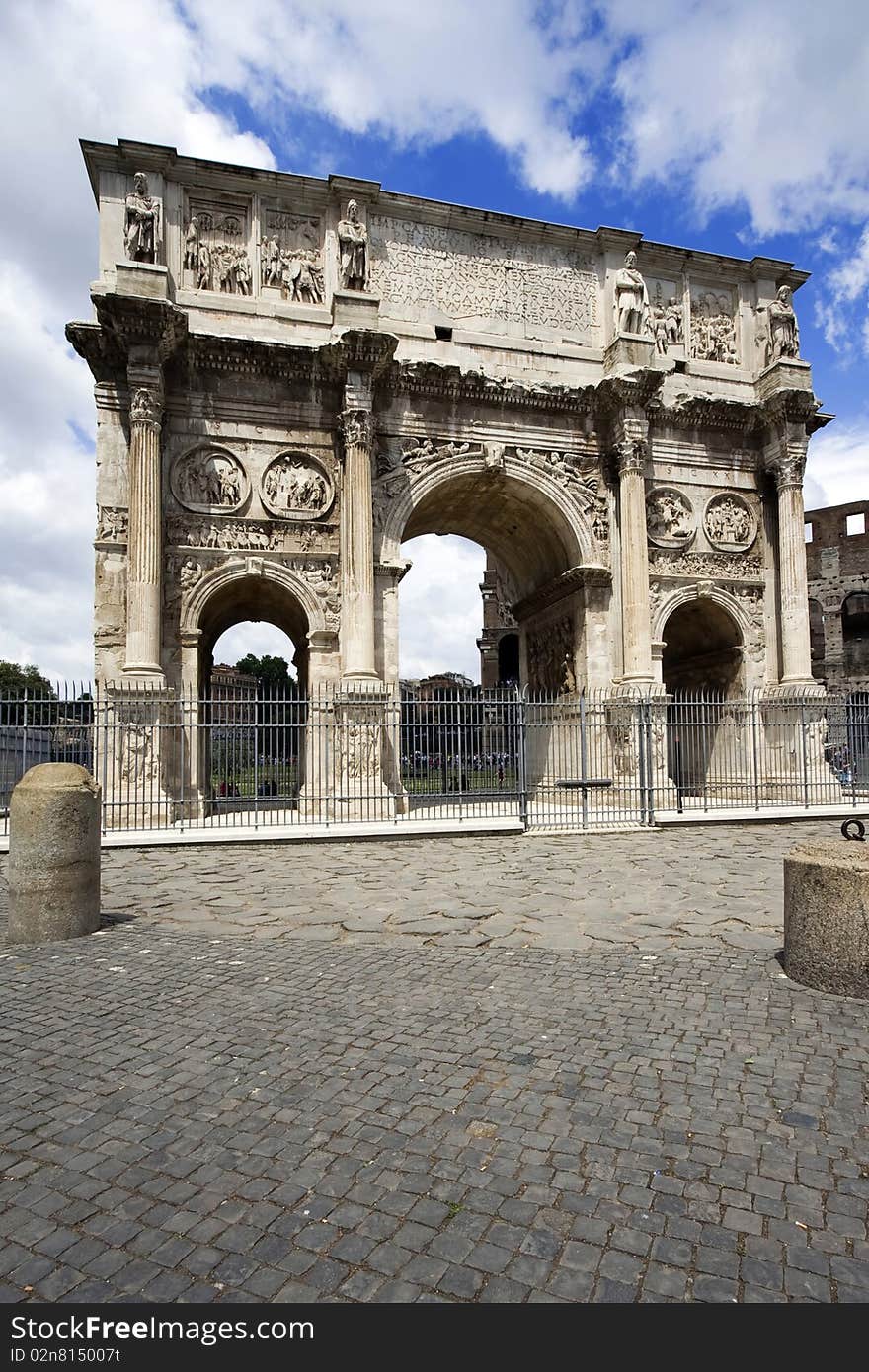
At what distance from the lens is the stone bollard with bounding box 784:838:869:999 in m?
4.40

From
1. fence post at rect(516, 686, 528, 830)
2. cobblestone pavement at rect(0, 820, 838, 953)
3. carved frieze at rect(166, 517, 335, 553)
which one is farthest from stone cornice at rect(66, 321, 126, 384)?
fence post at rect(516, 686, 528, 830)

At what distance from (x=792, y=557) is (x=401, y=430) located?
916 centimetres

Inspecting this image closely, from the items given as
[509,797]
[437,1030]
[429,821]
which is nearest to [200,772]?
[429,821]

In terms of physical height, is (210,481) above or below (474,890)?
above

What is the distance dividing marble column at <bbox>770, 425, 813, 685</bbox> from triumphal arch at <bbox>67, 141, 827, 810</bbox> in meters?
0.07

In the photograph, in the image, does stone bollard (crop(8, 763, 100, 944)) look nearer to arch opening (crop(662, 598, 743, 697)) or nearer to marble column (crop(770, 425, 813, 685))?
arch opening (crop(662, 598, 743, 697))

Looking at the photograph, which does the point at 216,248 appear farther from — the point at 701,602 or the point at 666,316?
the point at 701,602

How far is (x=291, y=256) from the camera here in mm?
16391

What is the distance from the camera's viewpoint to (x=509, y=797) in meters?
19.6

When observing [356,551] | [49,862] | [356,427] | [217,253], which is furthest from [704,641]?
[49,862]

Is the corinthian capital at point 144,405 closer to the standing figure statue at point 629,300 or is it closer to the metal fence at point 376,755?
the metal fence at point 376,755

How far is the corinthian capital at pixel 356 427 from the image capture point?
50.5ft

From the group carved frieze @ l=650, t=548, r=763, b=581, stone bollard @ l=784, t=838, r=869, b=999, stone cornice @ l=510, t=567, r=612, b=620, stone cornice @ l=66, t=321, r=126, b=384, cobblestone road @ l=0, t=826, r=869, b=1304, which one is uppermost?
stone cornice @ l=66, t=321, r=126, b=384
